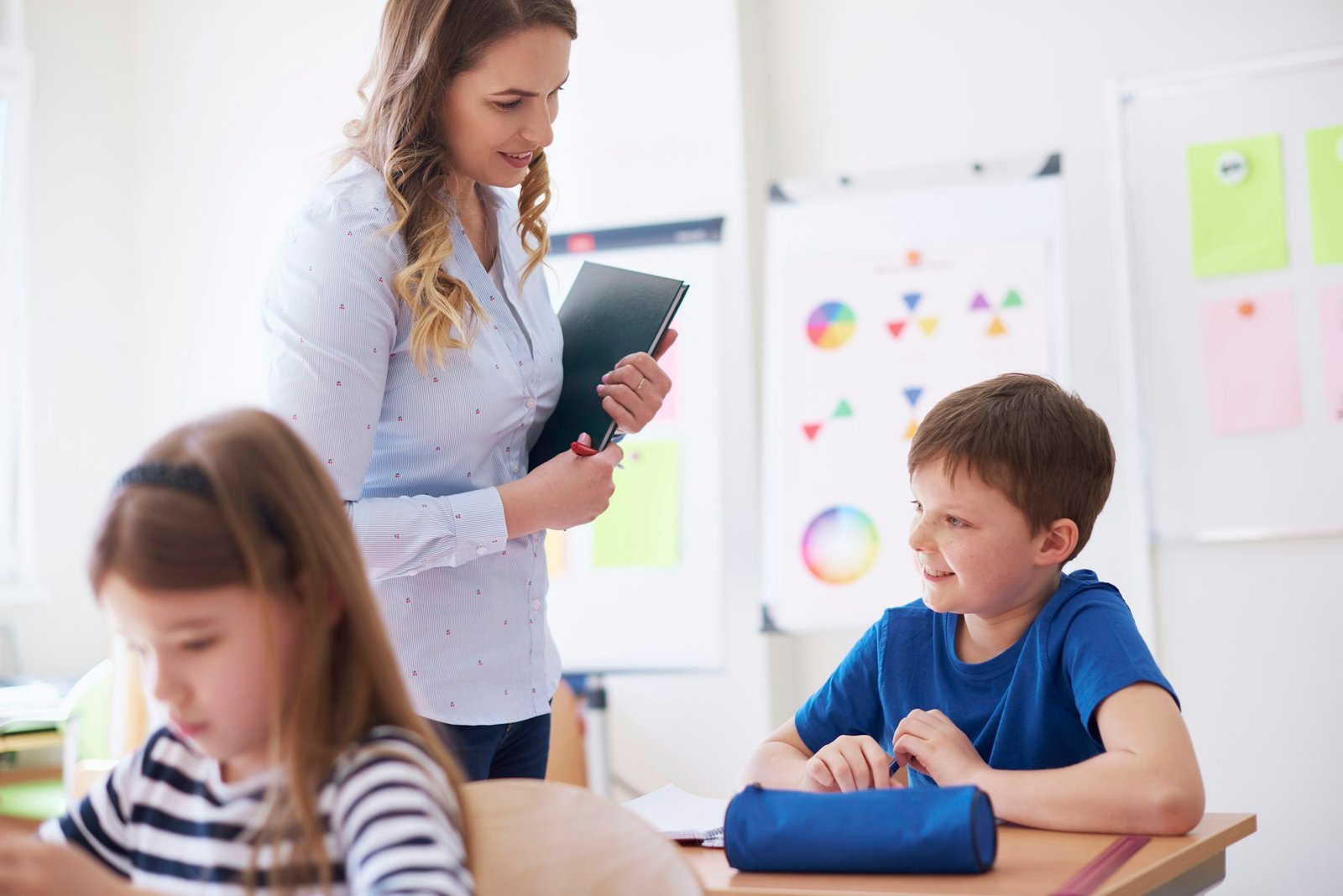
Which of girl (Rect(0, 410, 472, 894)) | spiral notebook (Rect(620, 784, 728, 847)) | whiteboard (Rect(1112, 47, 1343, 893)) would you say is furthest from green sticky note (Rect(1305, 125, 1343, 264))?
girl (Rect(0, 410, 472, 894))

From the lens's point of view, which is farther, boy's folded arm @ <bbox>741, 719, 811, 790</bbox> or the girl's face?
boy's folded arm @ <bbox>741, 719, 811, 790</bbox>

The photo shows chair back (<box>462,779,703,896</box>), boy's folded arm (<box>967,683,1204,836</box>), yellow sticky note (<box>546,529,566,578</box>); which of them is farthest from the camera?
yellow sticky note (<box>546,529,566,578</box>)

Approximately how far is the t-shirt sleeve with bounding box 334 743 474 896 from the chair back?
111 mm

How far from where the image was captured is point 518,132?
139 cm

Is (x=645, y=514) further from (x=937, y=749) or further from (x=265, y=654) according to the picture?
(x=265, y=654)

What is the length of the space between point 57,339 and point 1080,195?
9.43 ft

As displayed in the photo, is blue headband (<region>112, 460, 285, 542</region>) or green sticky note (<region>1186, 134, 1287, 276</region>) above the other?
green sticky note (<region>1186, 134, 1287, 276</region>)

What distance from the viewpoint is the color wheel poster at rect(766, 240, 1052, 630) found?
2.67 m

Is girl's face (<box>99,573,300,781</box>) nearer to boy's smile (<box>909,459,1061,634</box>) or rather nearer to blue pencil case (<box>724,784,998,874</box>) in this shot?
blue pencil case (<box>724,784,998,874</box>)

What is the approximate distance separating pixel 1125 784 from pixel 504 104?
0.92m

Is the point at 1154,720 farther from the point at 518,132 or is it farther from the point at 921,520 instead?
the point at 518,132

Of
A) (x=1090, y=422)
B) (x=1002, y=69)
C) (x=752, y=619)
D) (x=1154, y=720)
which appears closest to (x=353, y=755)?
(x=1154, y=720)

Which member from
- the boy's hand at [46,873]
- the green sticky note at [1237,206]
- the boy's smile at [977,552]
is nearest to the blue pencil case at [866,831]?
the boy's smile at [977,552]

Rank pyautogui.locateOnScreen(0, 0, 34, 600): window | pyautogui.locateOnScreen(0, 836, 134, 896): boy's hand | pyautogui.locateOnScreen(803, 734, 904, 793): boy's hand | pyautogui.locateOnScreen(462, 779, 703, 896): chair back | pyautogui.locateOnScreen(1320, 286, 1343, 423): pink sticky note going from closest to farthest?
pyautogui.locateOnScreen(0, 836, 134, 896): boy's hand < pyautogui.locateOnScreen(462, 779, 703, 896): chair back < pyautogui.locateOnScreen(803, 734, 904, 793): boy's hand < pyautogui.locateOnScreen(1320, 286, 1343, 423): pink sticky note < pyautogui.locateOnScreen(0, 0, 34, 600): window
